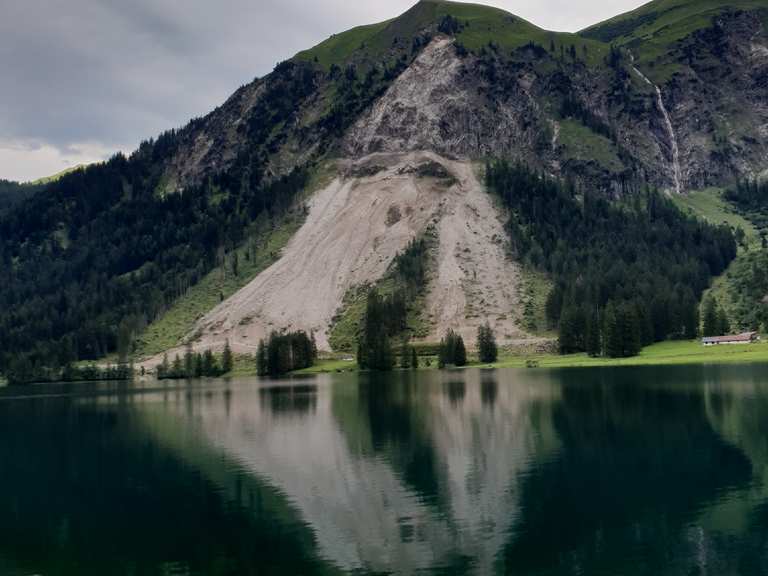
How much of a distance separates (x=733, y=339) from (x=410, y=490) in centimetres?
14918

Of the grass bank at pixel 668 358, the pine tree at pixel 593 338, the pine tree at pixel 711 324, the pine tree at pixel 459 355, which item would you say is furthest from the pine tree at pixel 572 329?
the pine tree at pixel 711 324

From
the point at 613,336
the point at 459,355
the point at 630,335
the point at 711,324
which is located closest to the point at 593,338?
the point at 613,336

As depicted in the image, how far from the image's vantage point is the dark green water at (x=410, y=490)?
35.1 m

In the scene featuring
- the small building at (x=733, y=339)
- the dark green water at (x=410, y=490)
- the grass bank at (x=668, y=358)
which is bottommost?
the dark green water at (x=410, y=490)

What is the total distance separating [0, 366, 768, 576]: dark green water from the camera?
35.1 m

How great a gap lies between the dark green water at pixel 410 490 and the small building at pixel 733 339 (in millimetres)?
83784

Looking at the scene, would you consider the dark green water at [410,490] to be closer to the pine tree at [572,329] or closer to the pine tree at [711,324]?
the pine tree at [711,324]

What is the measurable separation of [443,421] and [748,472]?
35416 millimetres

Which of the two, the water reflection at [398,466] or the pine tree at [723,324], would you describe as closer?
the water reflection at [398,466]

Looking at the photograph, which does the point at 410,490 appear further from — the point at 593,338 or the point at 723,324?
the point at 723,324

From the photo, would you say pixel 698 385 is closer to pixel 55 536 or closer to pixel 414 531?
pixel 414 531

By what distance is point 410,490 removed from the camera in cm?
4859

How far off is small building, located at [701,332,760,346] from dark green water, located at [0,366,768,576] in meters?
83.8

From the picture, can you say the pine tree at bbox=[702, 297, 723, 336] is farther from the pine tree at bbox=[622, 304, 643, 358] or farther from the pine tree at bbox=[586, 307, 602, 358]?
the pine tree at bbox=[586, 307, 602, 358]
